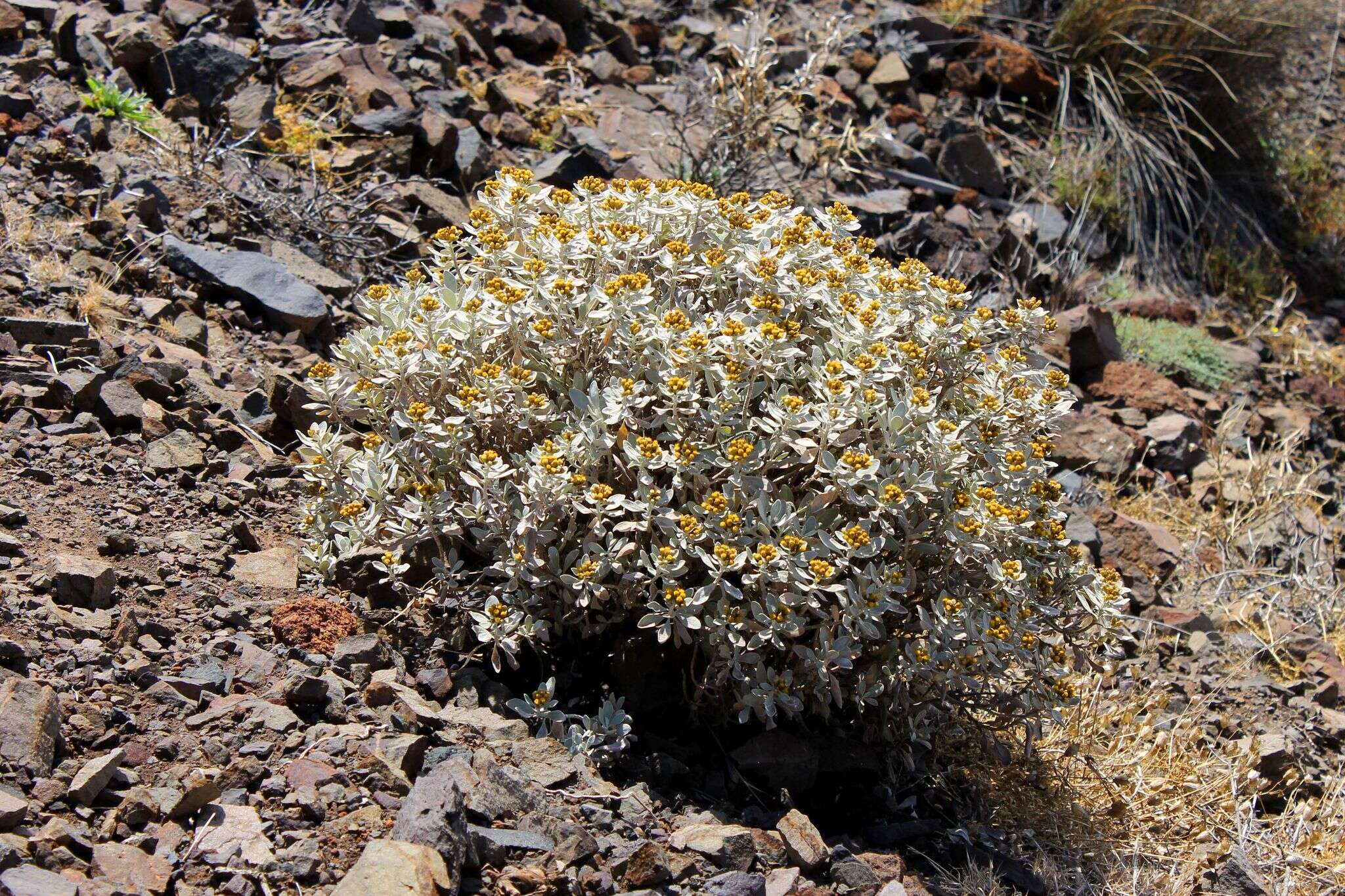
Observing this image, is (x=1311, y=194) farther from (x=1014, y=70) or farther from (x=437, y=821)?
(x=437, y=821)

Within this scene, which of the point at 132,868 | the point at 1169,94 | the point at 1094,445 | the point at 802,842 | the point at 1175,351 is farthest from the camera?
the point at 1169,94

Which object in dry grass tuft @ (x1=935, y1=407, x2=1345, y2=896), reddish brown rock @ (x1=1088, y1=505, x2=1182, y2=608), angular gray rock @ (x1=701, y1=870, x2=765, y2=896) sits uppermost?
angular gray rock @ (x1=701, y1=870, x2=765, y2=896)

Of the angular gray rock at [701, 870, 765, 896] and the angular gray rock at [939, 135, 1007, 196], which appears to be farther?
the angular gray rock at [939, 135, 1007, 196]

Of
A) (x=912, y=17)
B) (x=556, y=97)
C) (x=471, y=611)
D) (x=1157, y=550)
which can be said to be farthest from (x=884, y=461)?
(x=912, y=17)

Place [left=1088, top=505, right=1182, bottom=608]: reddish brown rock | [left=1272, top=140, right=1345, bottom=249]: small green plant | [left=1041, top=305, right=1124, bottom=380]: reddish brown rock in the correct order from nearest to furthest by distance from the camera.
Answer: [left=1088, top=505, right=1182, bottom=608]: reddish brown rock → [left=1041, top=305, right=1124, bottom=380]: reddish brown rock → [left=1272, top=140, right=1345, bottom=249]: small green plant

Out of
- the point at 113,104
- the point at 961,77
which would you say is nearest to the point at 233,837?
Result: the point at 113,104

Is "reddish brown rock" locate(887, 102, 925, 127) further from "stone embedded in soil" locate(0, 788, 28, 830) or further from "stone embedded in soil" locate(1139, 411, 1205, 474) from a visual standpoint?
"stone embedded in soil" locate(0, 788, 28, 830)

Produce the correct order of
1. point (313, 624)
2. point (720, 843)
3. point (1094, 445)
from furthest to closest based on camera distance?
point (1094, 445) < point (313, 624) < point (720, 843)

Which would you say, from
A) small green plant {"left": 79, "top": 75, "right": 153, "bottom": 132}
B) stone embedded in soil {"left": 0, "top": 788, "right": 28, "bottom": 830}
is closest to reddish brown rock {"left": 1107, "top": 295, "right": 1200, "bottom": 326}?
small green plant {"left": 79, "top": 75, "right": 153, "bottom": 132}
